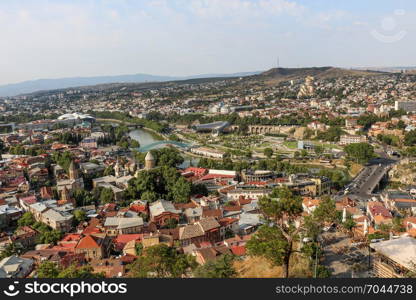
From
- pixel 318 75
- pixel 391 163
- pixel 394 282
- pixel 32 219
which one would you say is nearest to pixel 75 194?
pixel 32 219

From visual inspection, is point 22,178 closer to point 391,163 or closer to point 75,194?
point 75,194

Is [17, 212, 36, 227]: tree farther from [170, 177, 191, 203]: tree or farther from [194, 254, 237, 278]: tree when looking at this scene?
[194, 254, 237, 278]: tree

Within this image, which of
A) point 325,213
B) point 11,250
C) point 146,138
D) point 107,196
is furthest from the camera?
point 146,138

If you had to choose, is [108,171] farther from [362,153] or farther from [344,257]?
[344,257]

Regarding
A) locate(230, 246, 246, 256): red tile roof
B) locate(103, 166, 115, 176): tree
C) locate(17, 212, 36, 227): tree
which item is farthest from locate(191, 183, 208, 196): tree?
locate(230, 246, 246, 256): red tile roof

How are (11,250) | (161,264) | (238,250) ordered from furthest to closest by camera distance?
(11,250)
(238,250)
(161,264)

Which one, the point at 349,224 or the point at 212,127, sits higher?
the point at 349,224

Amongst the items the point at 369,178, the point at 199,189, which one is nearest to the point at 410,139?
the point at 369,178

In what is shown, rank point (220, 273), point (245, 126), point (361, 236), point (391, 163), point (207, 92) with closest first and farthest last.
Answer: point (220, 273) < point (361, 236) < point (391, 163) < point (245, 126) < point (207, 92)
